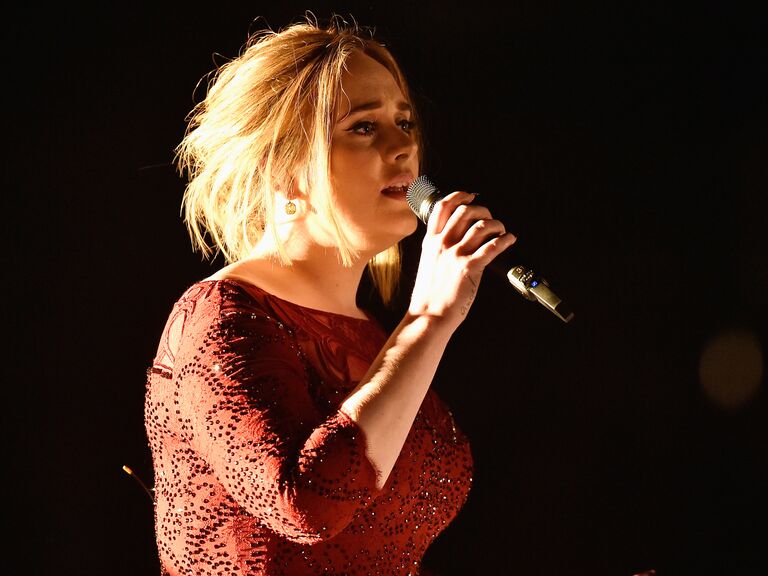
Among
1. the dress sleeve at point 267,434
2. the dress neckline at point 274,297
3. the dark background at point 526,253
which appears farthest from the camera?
the dark background at point 526,253

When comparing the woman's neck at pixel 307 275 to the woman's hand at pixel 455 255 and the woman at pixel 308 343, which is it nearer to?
the woman at pixel 308 343

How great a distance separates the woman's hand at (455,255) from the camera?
98 centimetres

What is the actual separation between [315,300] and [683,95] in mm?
1171

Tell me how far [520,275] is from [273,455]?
394 millimetres

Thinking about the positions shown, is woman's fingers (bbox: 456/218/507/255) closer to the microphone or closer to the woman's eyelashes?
the microphone

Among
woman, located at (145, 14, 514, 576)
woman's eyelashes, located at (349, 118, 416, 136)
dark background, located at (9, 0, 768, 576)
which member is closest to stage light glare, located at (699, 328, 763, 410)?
dark background, located at (9, 0, 768, 576)

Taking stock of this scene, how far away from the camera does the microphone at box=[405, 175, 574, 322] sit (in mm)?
958

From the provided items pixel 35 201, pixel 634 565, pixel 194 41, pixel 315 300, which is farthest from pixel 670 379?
pixel 35 201

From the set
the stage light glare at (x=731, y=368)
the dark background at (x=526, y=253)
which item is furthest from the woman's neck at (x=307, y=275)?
the stage light glare at (x=731, y=368)

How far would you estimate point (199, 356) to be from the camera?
3.15ft

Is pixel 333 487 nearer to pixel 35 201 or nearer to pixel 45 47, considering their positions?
pixel 35 201

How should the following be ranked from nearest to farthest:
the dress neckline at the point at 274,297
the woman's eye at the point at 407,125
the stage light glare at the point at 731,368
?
the dress neckline at the point at 274,297 < the woman's eye at the point at 407,125 < the stage light glare at the point at 731,368

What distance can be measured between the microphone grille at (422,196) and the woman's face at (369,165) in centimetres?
8

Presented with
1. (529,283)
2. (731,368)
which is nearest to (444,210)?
(529,283)
